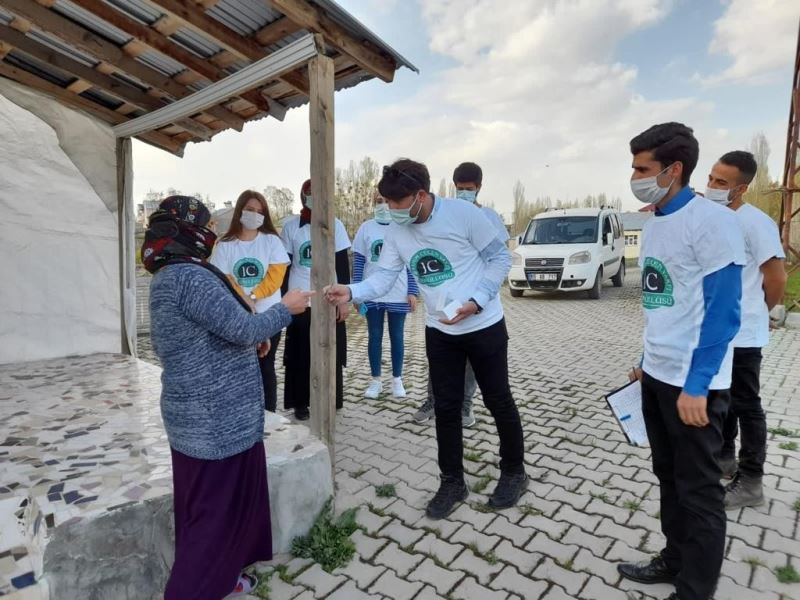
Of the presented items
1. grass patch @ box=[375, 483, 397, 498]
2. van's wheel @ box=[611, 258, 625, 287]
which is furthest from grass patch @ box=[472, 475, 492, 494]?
van's wheel @ box=[611, 258, 625, 287]

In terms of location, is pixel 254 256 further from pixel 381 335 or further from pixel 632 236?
pixel 632 236

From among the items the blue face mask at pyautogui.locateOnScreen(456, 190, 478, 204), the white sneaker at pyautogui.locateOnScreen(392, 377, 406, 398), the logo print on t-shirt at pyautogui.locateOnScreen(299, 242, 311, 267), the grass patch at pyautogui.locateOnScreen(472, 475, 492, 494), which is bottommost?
the grass patch at pyautogui.locateOnScreen(472, 475, 492, 494)

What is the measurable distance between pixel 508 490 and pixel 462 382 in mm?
723

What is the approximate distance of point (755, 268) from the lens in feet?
9.20

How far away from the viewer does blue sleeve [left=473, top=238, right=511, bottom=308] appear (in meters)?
Answer: 2.76

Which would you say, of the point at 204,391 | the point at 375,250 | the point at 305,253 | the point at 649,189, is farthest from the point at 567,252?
the point at 204,391

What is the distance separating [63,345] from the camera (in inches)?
215

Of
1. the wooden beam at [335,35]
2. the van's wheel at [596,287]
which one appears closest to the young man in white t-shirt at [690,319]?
the wooden beam at [335,35]

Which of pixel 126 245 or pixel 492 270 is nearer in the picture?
pixel 492 270

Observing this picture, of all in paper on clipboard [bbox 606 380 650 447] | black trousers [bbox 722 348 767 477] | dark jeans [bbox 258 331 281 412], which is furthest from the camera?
dark jeans [bbox 258 331 281 412]

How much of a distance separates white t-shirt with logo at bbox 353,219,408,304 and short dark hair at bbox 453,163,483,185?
110 centimetres

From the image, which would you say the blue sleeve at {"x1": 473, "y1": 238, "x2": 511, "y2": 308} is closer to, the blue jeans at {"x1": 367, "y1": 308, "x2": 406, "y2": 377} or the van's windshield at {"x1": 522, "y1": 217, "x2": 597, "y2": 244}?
the blue jeans at {"x1": 367, "y1": 308, "x2": 406, "y2": 377}

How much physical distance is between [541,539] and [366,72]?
292 cm

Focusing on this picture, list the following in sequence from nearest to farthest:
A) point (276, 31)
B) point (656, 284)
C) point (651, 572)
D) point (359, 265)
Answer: point (656, 284)
point (651, 572)
point (276, 31)
point (359, 265)
